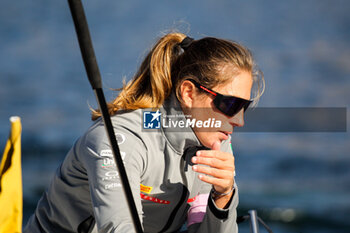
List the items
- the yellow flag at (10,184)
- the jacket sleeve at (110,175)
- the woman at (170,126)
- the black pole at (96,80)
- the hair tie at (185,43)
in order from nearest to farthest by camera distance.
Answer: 1. the black pole at (96,80)
2. the yellow flag at (10,184)
3. the jacket sleeve at (110,175)
4. the woman at (170,126)
5. the hair tie at (185,43)

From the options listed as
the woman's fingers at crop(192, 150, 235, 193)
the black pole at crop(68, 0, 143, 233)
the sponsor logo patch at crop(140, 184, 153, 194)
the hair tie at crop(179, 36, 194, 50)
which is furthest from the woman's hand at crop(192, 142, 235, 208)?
the black pole at crop(68, 0, 143, 233)

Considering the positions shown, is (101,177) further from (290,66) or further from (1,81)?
(1,81)

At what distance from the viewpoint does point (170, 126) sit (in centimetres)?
153

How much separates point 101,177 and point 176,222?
0.55 metres

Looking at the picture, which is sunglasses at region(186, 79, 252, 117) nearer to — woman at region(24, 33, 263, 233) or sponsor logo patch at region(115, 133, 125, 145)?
woman at region(24, 33, 263, 233)

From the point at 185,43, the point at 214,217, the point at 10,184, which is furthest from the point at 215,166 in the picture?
the point at 10,184

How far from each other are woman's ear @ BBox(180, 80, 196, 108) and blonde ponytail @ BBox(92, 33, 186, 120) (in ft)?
0.16

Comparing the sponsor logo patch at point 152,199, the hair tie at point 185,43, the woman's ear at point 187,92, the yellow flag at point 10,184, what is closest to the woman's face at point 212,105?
the woman's ear at point 187,92

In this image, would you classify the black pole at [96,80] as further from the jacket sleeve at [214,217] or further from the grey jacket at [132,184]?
the jacket sleeve at [214,217]

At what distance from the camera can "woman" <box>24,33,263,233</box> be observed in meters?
1.47

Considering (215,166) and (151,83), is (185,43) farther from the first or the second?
(215,166)

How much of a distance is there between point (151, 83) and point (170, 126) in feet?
0.51

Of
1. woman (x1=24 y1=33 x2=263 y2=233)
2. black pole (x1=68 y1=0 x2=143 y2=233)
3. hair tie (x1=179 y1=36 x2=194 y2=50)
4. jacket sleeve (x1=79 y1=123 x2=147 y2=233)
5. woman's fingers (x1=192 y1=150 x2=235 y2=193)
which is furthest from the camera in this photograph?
hair tie (x1=179 y1=36 x2=194 y2=50)

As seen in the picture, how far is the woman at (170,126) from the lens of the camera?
4.82ft
